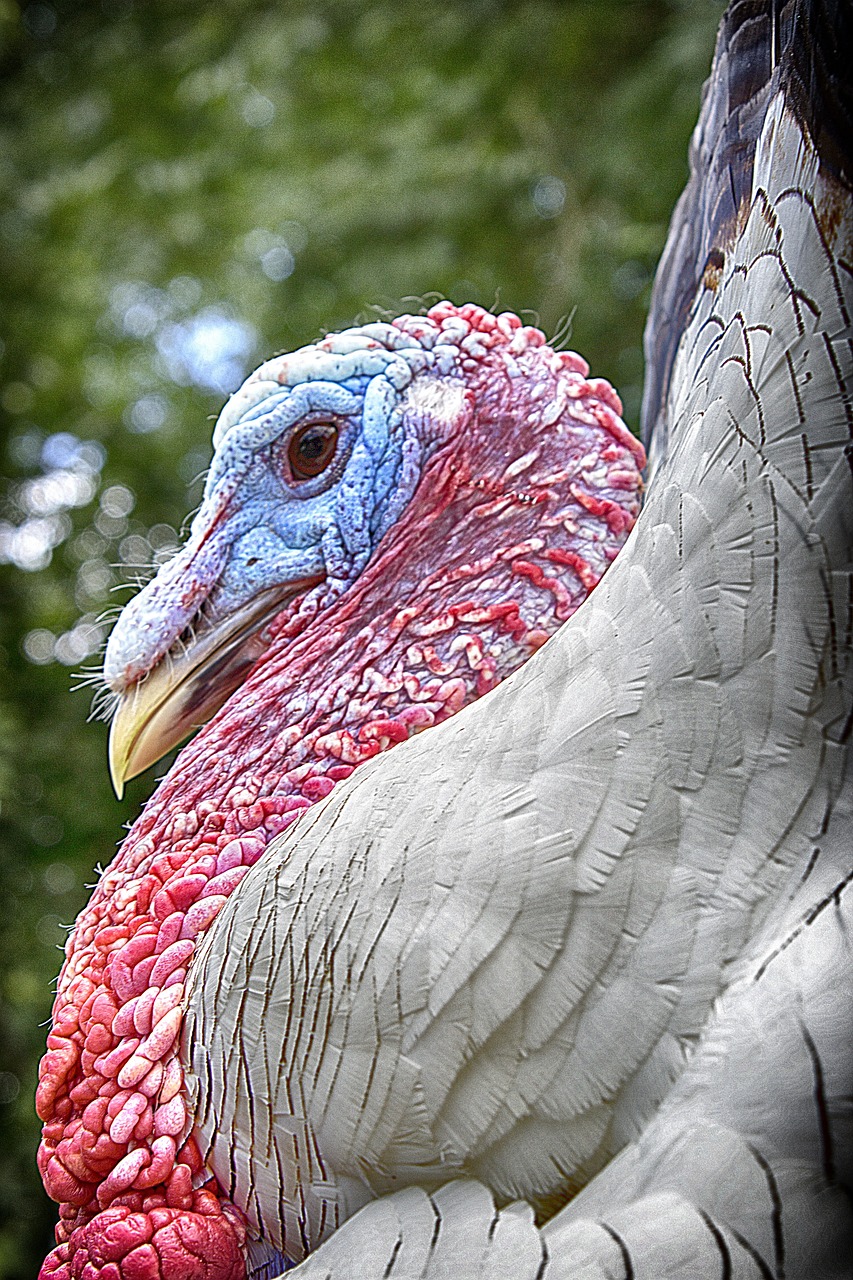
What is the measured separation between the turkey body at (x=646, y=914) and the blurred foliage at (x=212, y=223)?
4.61 ft

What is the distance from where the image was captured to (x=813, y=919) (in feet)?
1.85

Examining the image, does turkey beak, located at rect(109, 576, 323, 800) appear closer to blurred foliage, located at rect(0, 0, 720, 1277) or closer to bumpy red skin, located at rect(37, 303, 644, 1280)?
bumpy red skin, located at rect(37, 303, 644, 1280)

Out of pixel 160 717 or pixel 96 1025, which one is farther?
pixel 160 717

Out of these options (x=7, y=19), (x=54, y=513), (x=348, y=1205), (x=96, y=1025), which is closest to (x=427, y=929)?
(x=348, y=1205)

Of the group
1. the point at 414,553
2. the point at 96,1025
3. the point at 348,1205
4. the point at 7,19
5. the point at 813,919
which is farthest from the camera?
the point at 7,19

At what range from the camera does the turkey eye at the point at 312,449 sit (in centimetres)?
93

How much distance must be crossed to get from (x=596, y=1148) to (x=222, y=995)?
0.85 ft

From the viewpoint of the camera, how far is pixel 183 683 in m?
0.94

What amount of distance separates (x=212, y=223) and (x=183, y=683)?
94.3 inches

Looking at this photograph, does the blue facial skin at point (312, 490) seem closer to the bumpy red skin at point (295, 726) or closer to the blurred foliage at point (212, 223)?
the bumpy red skin at point (295, 726)

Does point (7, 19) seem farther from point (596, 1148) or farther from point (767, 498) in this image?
point (596, 1148)

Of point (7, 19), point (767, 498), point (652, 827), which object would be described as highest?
point (7, 19)

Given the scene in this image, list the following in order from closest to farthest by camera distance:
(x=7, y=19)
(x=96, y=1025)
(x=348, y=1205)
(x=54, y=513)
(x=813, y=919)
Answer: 1. (x=813, y=919)
2. (x=348, y=1205)
3. (x=96, y=1025)
4. (x=7, y=19)
5. (x=54, y=513)

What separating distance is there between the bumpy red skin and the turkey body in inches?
2.4
